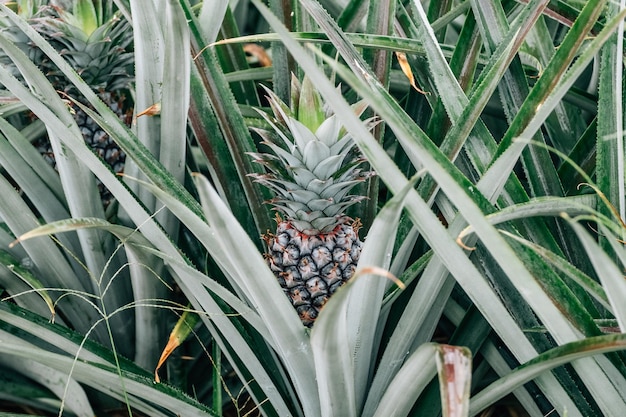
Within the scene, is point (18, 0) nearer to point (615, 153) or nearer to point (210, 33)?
point (210, 33)

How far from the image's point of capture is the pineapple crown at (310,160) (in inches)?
30.5

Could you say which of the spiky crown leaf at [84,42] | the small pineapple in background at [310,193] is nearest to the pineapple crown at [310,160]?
the small pineapple in background at [310,193]

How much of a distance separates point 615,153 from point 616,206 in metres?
0.07

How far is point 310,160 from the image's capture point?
2.57ft

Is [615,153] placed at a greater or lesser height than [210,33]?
lesser

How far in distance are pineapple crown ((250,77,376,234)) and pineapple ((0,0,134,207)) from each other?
420mm

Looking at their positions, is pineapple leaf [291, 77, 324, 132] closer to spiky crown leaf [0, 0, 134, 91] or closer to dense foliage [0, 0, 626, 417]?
dense foliage [0, 0, 626, 417]

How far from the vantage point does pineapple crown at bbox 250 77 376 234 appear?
0.77m

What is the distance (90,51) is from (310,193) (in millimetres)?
519

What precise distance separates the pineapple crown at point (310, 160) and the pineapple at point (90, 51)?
42cm

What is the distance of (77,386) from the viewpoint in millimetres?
910

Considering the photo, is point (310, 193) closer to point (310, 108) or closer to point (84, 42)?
point (310, 108)

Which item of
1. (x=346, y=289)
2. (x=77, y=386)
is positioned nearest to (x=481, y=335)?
(x=346, y=289)

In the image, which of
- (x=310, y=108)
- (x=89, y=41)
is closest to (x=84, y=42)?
(x=89, y=41)
